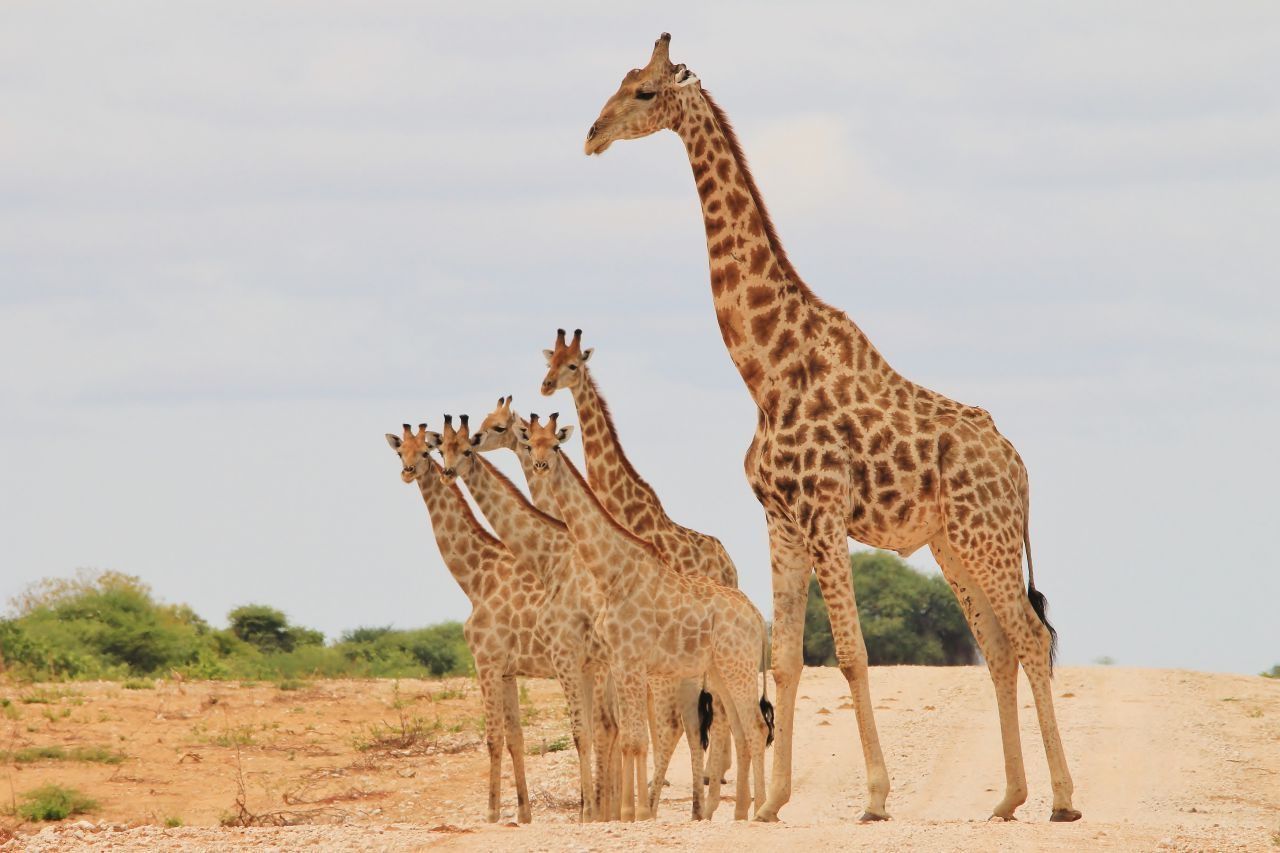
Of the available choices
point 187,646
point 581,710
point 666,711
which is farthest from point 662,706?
point 187,646

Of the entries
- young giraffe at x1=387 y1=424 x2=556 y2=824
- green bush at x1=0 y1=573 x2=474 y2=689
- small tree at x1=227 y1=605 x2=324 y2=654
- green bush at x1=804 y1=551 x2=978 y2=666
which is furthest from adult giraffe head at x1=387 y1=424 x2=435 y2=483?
green bush at x1=804 y1=551 x2=978 y2=666

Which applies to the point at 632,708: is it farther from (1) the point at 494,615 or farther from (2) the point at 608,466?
(2) the point at 608,466

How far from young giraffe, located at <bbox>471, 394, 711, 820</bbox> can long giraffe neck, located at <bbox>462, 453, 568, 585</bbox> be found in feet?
0.50

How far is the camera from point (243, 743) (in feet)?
66.6

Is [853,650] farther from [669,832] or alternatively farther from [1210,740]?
[1210,740]

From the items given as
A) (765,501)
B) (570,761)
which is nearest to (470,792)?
(570,761)

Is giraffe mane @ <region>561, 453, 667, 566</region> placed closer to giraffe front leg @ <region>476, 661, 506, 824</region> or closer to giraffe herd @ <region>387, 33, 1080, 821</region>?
giraffe herd @ <region>387, 33, 1080, 821</region>

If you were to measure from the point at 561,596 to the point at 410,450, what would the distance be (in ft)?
7.31

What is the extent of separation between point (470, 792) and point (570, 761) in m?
1.46

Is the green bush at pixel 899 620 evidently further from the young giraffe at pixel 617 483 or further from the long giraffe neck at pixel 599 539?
the long giraffe neck at pixel 599 539

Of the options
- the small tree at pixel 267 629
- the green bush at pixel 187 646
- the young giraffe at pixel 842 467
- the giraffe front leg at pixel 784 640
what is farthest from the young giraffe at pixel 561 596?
the small tree at pixel 267 629

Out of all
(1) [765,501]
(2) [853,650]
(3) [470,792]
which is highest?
(1) [765,501]

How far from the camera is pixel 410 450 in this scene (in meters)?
16.4

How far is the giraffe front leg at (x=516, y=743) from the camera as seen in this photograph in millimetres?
15328
